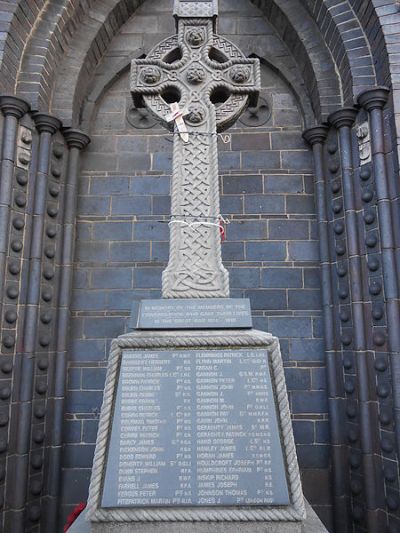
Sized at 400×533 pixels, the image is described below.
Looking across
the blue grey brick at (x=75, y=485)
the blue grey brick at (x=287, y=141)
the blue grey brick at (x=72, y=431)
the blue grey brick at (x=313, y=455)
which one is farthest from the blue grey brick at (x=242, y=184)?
the blue grey brick at (x=75, y=485)

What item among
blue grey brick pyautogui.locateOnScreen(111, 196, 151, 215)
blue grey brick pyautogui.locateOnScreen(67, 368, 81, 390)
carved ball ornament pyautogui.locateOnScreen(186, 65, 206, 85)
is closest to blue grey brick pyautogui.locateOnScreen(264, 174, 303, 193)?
blue grey brick pyautogui.locateOnScreen(111, 196, 151, 215)

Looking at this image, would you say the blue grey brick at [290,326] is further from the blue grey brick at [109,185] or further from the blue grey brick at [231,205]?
the blue grey brick at [109,185]

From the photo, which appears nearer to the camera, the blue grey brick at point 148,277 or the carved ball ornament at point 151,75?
the carved ball ornament at point 151,75

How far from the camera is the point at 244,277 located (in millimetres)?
5113

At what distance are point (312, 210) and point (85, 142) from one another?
3012 millimetres

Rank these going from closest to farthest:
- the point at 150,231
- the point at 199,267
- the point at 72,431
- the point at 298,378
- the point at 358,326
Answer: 1. the point at 199,267
2. the point at 358,326
3. the point at 72,431
4. the point at 298,378
5. the point at 150,231

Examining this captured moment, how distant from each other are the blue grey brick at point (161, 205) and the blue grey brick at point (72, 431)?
2663 millimetres

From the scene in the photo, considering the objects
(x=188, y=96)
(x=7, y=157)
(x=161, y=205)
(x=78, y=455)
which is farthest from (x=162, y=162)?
(x=78, y=455)

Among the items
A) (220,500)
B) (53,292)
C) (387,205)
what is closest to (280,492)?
(220,500)

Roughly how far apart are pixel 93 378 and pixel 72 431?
616 millimetres

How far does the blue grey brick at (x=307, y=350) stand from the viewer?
4879mm

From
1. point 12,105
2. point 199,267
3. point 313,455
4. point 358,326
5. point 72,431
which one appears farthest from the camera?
point 72,431

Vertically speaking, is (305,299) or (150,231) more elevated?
(150,231)

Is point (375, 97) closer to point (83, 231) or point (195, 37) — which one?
point (195, 37)
